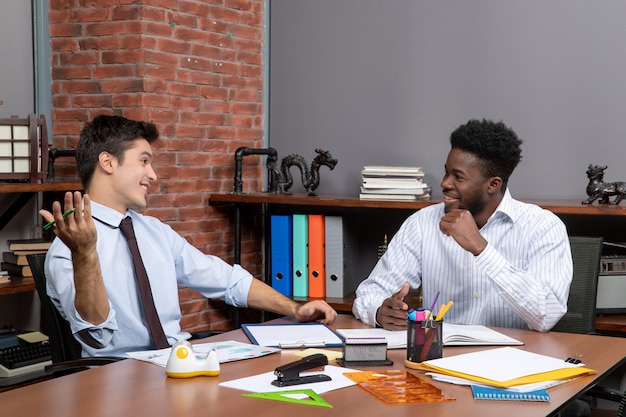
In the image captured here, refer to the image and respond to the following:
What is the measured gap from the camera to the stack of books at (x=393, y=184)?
3809mm

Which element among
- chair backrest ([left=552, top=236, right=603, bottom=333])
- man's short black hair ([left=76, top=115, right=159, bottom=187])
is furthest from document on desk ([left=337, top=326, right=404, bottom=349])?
man's short black hair ([left=76, top=115, right=159, bottom=187])

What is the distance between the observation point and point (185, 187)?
156 inches

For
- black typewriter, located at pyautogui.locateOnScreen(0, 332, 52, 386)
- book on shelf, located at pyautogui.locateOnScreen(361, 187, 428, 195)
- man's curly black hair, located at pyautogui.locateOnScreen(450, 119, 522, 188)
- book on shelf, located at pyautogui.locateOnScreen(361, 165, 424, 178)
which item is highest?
man's curly black hair, located at pyautogui.locateOnScreen(450, 119, 522, 188)

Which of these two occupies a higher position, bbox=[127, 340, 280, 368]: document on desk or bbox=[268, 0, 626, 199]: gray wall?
bbox=[268, 0, 626, 199]: gray wall

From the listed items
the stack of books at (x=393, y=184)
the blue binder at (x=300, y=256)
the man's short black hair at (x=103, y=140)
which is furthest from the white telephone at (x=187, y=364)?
the blue binder at (x=300, y=256)

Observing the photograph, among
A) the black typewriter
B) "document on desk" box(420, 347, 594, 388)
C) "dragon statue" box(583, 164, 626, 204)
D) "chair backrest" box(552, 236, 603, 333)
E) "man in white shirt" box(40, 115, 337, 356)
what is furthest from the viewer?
"dragon statue" box(583, 164, 626, 204)

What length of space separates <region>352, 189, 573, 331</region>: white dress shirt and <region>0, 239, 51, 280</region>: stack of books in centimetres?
148

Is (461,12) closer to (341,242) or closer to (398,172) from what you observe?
(398,172)

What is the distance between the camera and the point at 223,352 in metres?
2.14

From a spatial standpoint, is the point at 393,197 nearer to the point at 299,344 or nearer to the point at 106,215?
the point at 106,215

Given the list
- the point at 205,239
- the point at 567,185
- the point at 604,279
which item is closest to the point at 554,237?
the point at 604,279

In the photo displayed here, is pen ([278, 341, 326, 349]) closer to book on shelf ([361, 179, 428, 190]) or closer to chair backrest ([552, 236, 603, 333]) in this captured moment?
chair backrest ([552, 236, 603, 333])

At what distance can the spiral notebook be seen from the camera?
5.86ft

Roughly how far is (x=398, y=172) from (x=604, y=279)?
102 centimetres
